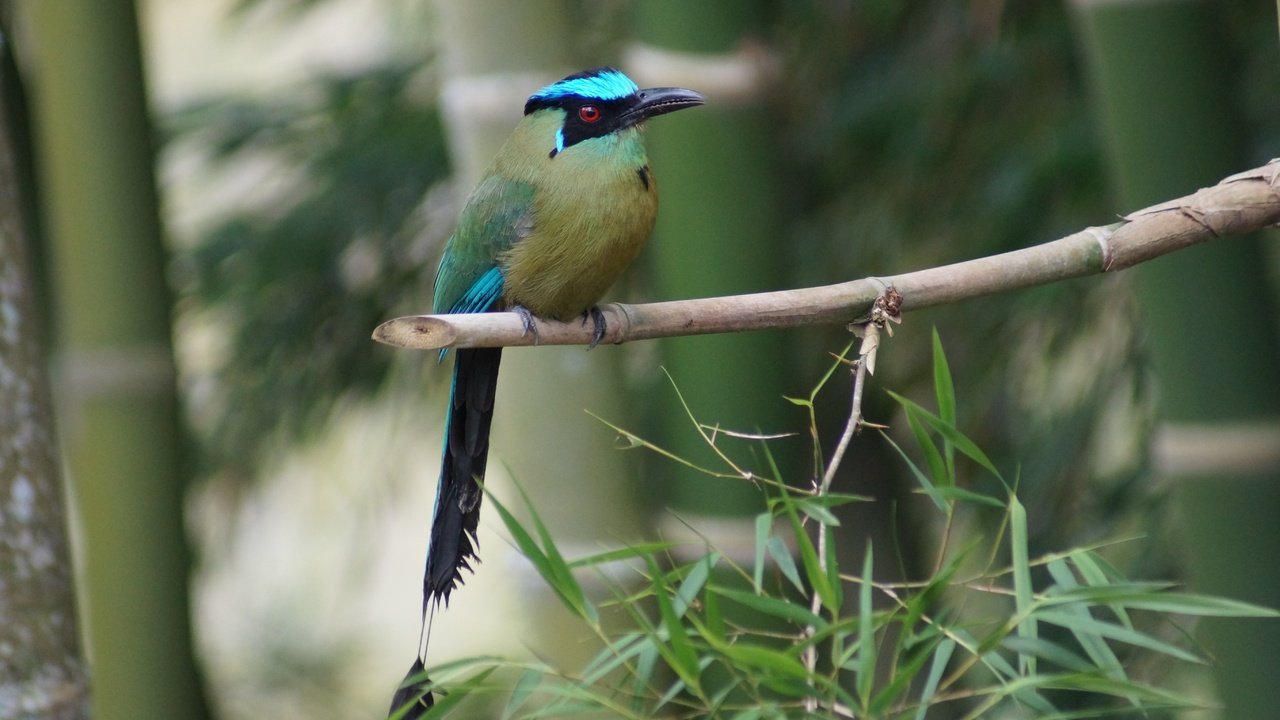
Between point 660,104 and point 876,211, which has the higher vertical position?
point 660,104

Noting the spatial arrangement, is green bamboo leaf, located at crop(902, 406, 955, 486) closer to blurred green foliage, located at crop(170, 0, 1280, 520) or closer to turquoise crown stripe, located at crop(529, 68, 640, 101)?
turquoise crown stripe, located at crop(529, 68, 640, 101)

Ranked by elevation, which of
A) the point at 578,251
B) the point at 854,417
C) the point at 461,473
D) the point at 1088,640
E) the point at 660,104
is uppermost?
the point at 660,104

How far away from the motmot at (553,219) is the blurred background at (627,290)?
237 millimetres

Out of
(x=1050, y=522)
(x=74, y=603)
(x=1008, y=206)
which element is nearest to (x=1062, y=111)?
(x=1008, y=206)

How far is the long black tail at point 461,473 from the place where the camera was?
141 cm

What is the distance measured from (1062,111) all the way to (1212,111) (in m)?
1.21

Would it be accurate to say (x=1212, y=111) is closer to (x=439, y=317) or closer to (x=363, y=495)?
(x=439, y=317)

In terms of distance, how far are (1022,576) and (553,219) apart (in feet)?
2.64

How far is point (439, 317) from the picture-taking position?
1.19 m

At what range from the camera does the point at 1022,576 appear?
3.40 ft

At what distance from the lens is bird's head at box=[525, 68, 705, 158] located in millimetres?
1710

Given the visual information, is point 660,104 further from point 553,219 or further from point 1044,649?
point 1044,649

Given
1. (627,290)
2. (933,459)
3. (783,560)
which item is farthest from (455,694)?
(627,290)

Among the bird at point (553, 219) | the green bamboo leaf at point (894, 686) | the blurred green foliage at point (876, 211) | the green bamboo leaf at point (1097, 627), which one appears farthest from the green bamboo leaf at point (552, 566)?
the blurred green foliage at point (876, 211)
